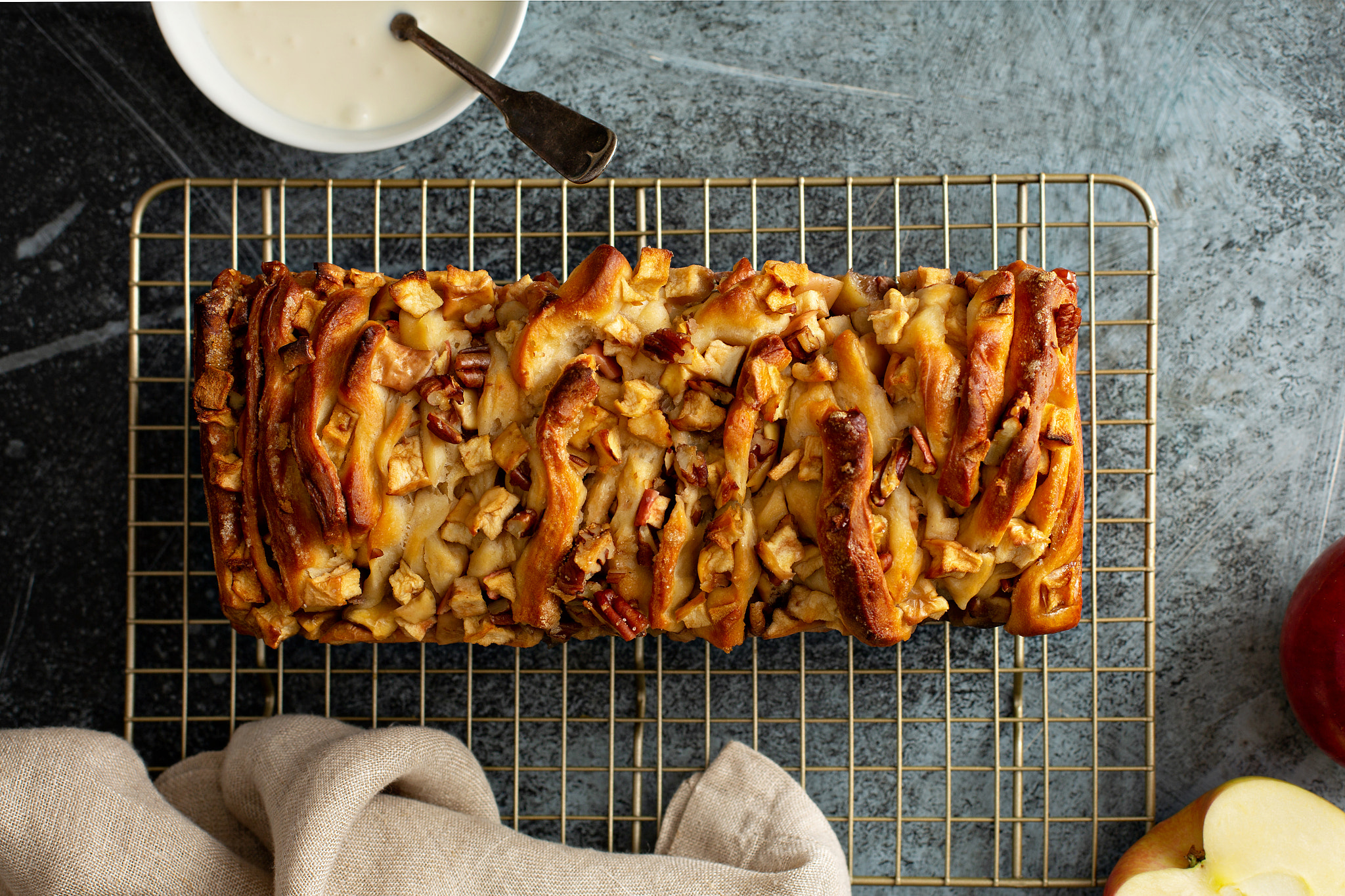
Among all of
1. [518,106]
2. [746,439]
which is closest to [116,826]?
[746,439]

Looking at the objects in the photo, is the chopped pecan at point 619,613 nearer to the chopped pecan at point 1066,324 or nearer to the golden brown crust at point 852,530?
the golden brown crust at point 852,530

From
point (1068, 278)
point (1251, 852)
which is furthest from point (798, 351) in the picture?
point (1251, 852)

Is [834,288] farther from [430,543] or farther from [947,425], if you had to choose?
[430,543]

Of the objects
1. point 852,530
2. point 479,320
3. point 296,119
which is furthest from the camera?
point 296,119

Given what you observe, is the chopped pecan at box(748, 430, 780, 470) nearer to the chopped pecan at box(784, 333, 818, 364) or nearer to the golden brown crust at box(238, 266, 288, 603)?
the chopped pecan at box(784, 333, 818, 364)

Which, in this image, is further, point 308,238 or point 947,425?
point 308,238

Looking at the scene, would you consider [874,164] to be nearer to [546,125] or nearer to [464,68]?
[546,125]

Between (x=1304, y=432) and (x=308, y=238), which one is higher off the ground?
(x=308, y=238)
